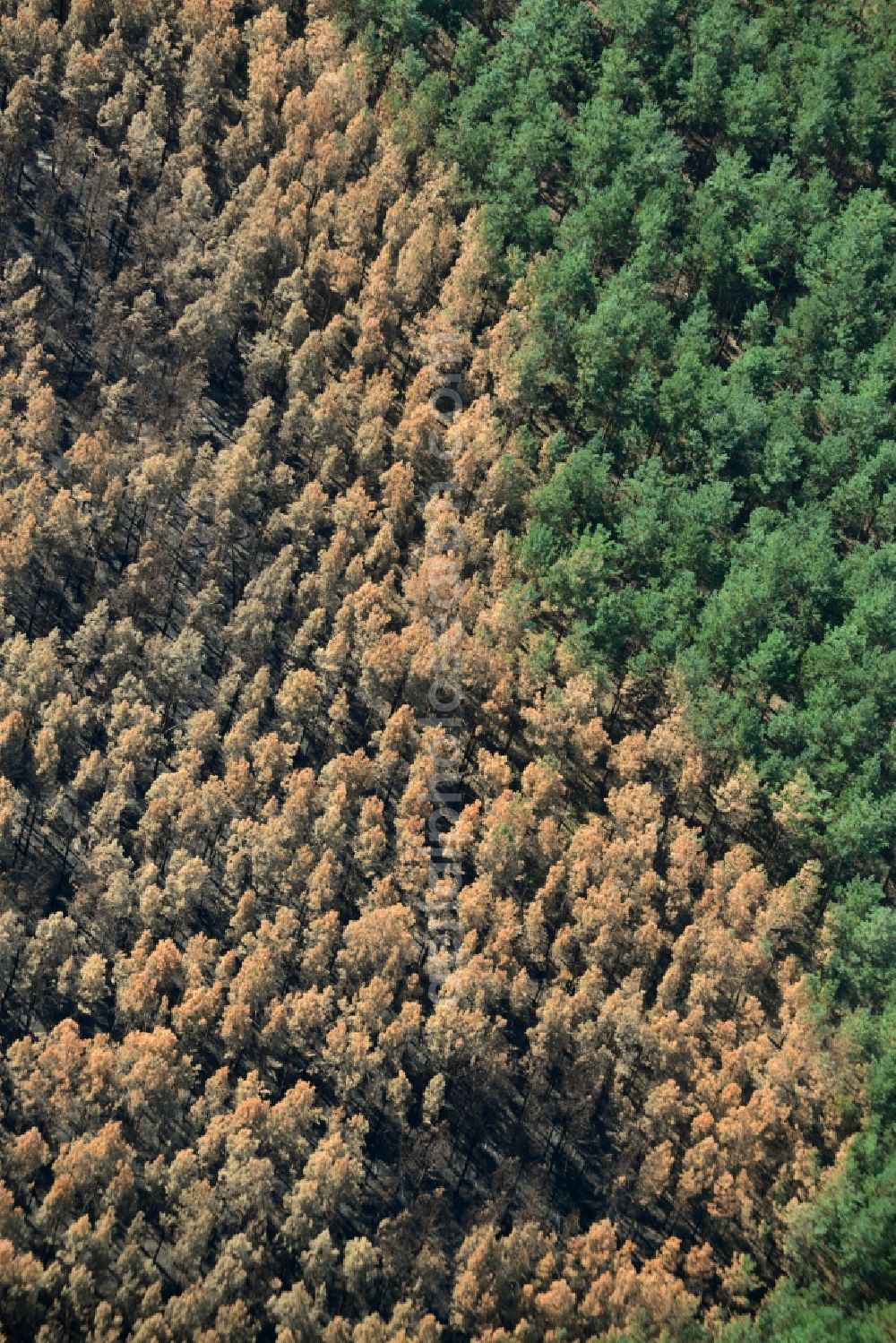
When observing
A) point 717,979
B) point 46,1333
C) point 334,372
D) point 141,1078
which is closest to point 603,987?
point 717,979

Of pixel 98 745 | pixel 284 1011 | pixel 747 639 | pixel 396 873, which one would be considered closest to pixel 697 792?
pixel 747 639

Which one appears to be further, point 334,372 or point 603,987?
point 334,372

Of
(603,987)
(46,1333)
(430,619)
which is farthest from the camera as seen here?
(430,619)

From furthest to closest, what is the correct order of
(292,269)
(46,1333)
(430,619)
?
(292,269)
(430,619)
(46,1333)

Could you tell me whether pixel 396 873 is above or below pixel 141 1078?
above

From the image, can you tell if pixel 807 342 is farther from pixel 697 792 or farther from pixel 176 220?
pixel 176 220

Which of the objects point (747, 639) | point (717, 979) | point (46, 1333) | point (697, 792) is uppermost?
point (747, 639)
